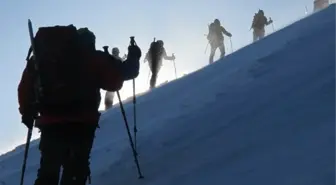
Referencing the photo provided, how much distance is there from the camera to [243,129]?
8.73m

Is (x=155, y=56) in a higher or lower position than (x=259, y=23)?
lower

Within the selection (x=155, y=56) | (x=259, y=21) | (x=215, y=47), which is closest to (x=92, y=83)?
(x=155, y=56)

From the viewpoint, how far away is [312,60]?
11.8 metres

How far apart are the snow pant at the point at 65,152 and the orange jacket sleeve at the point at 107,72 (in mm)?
488

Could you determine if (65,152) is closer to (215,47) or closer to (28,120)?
(28,120)

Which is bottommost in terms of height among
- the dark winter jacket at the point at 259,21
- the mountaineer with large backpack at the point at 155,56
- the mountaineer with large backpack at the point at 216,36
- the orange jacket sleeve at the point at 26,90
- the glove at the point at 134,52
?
the orange jacket sleeve at the point at 26,90

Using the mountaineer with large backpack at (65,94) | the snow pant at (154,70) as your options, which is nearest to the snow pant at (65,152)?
the mountaineer with large backpack at (65,94)

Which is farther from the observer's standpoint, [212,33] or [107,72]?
[212,33]

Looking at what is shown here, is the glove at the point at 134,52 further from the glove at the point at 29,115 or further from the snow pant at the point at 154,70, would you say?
the snow pant at the point at 154,70

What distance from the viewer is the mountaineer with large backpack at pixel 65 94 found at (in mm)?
6238

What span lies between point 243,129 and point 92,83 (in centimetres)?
307

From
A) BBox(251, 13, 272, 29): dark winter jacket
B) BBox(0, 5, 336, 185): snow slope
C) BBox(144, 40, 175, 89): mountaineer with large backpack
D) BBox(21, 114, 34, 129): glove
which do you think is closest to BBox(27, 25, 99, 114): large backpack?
BBox(21, 114, 34, 129): glove

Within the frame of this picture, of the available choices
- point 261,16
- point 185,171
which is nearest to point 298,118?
point 185,171

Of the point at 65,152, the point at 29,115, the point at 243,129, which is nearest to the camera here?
the point at 65,152
